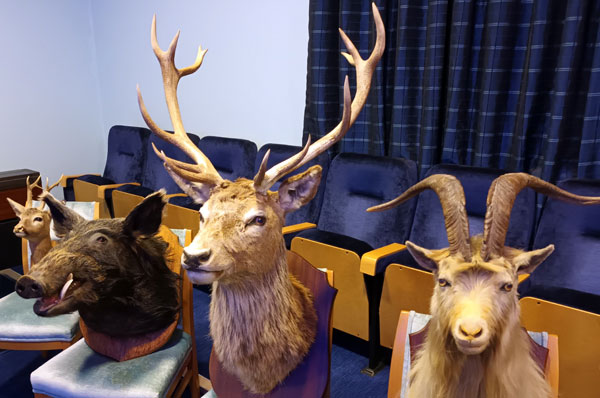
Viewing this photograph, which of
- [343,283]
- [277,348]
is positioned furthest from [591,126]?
[277,348]

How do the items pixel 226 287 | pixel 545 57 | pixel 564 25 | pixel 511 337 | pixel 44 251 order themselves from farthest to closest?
1. pixel 545 57
2. pixel 564 25
3. pixel 44 251
4. pixel 226 287
5. pixel 511 337

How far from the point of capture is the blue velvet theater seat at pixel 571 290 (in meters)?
1.43

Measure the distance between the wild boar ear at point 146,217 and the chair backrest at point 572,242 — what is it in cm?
146

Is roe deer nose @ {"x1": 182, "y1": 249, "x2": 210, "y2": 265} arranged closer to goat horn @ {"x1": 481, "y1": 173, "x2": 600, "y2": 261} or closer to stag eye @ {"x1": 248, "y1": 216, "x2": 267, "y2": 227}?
stag eye @ {"x1": 248, "y1": 216, "x2": 267, "y2": 227}

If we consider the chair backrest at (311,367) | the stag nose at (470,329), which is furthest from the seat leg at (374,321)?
the stag nose at (470,329)

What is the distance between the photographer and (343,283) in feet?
6.74

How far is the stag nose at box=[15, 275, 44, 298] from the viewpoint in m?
1.15

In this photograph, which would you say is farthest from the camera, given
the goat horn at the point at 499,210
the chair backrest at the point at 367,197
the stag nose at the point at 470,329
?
the chair backrest at the point at 367,197

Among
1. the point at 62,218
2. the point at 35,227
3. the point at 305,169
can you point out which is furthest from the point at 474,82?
the point at 35,227

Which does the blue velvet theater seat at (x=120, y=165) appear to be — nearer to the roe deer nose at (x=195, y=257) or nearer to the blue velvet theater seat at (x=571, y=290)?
the roe deer nose at (x=195, y=257)

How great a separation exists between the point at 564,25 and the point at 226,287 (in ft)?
6.25

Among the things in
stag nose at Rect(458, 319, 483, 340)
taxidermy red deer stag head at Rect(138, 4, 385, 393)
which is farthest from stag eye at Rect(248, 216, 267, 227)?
stag nose at Rect(458, 319, 483, 340)

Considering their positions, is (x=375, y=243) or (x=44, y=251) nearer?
(x=44, y=251)

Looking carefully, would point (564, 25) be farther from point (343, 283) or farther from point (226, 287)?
point (226, 287)
